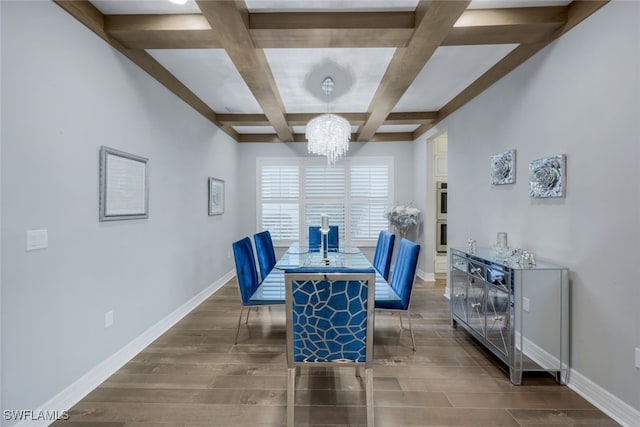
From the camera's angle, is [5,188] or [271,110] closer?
[5,188]

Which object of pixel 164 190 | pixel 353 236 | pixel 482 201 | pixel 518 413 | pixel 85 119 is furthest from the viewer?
pixel 353 236

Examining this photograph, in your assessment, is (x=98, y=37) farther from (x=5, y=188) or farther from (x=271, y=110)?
(x=271, y=110)

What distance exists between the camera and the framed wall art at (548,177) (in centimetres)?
227

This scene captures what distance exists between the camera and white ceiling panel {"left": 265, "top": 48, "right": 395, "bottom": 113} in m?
2.75

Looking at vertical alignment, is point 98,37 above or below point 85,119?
above

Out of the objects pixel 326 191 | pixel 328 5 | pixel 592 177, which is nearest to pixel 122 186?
pixel 328 5

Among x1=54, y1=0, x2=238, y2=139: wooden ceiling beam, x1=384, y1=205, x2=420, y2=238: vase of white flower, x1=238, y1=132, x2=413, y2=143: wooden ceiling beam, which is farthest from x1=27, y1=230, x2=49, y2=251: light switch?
x1=384, y1=205, x2=420, y2=238: vase of white flower

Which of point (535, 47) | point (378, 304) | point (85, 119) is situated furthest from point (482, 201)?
point (85, 119)

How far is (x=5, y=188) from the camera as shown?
1594 millimetres

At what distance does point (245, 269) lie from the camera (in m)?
2.93

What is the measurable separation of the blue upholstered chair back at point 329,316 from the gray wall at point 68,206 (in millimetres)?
1472

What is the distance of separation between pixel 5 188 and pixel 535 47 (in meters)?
3.77

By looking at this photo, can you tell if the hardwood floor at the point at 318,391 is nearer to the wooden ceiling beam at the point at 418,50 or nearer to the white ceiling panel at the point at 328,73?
the wooden ceiling beam at the point at 418,50

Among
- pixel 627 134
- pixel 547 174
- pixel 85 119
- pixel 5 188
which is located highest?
pixel 85 119
